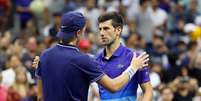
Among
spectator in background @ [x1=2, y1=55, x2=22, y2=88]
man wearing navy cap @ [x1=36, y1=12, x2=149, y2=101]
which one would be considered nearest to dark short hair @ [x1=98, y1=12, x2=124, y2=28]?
man wearing navy cap @ [x1=36, y1=12, x2=149, y2=101]

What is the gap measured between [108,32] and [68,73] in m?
0.96

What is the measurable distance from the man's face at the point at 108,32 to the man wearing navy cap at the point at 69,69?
0.74 m

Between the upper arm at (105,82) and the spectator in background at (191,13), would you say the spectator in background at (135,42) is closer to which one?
the spectator in background at (191,13)

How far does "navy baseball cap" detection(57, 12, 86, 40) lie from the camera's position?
23.0 feet

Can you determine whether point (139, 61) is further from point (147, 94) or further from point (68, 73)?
point (68, 73)

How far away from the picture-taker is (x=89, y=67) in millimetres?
6980

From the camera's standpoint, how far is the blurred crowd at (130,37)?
44.9ft

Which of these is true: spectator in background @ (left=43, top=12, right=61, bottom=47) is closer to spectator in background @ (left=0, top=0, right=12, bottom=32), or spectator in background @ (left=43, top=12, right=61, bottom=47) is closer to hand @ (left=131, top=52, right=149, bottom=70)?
spectator in background @ (left=0, top=0, right=12, bottom=32)

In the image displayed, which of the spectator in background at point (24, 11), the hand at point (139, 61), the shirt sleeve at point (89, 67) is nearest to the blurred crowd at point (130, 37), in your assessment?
the spectator in background at point (24, 11)

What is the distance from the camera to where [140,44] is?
16.5 meters

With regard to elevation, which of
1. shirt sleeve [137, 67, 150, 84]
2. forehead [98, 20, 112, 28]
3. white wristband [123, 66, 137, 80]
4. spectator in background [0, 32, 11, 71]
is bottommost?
spectator in background [0, 32, 11, 71]

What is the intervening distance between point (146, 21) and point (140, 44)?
1340 mm

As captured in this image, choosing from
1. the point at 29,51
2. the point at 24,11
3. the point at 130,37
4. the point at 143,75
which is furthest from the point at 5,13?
the point at 143,75

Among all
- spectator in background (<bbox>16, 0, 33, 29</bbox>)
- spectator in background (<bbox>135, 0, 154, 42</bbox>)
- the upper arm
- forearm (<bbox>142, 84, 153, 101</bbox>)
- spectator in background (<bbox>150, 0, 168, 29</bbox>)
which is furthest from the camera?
spectator in background (<bbox>150, 0, 168, 29</bbox>)
